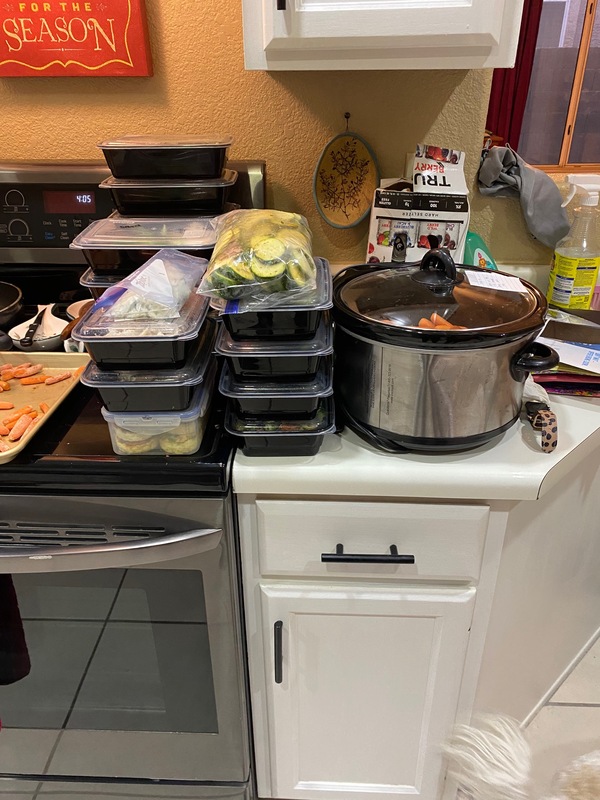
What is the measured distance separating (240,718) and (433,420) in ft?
2.05

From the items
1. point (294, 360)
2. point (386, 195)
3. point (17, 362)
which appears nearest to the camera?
point (294, 360)

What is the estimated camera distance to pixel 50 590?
0.95 m

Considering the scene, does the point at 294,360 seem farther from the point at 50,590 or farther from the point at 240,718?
the point at 240,718

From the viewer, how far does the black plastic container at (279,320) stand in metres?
0.78

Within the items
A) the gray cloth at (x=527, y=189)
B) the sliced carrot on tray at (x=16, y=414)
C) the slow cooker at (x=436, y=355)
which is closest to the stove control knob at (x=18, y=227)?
the sliced carrot on tray at (x=16, y=414)

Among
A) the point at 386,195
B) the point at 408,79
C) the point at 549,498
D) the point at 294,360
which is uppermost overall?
A: the point at 408,79

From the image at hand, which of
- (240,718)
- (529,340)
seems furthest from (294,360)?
(240,718)

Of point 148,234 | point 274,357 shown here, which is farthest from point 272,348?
point 148,234

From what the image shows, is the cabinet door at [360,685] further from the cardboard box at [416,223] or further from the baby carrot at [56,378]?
the cardboard box at [416,223]

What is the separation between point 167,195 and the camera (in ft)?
3.41

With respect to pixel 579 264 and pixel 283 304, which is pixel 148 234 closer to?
pixel 283 304

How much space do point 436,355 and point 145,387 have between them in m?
0.38

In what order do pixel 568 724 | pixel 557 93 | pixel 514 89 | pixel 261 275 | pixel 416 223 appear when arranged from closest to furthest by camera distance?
pixel 261 275, pixel 416 223, pixel 568 724, pixel 514 89, pixel 557 93

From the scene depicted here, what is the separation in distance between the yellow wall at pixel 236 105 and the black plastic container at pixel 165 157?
0.28 m
